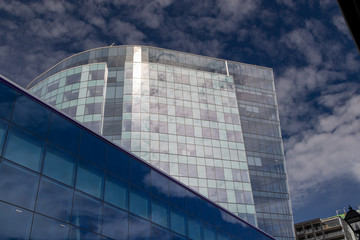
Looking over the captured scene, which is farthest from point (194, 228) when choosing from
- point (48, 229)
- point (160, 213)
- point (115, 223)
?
point (48, 229)

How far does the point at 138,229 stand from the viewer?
81.4 ft

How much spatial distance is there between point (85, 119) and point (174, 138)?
1524 cm

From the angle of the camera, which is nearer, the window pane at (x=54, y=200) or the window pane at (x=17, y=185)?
the window pane at (x=17, y=185)

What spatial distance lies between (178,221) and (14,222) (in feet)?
47.4

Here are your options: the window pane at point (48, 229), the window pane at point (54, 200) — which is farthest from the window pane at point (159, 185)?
the window pane at point (48, 229)

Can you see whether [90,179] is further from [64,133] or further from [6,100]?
[6,100]

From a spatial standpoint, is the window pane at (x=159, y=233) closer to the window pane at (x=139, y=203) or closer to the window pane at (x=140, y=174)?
the window pane at (x=139, y=203)

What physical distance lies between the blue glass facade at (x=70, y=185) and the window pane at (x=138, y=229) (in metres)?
0.06

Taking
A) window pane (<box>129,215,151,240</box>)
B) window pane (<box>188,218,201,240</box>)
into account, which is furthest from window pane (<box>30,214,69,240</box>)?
window pane (<box>188,218,201,240</box>)

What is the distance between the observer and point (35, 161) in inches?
761

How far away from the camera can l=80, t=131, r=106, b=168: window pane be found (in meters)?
23.1

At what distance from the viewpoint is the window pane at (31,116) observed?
19297 millimetres

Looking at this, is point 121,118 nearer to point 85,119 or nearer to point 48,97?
point 85,119

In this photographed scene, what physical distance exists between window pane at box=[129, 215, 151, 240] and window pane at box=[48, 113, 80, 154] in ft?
20.4
